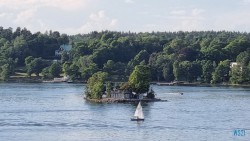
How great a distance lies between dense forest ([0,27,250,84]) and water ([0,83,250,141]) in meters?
47.6

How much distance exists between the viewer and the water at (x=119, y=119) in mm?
65812

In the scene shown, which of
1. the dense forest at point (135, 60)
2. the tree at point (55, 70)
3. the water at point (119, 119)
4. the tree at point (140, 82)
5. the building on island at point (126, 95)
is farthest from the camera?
the tree at point (55, 70)

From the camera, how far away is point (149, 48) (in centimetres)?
19562

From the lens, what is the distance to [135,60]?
176m

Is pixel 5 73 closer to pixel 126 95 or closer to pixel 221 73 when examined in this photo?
pixel 221 73

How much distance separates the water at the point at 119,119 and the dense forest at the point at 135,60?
47.6 meters

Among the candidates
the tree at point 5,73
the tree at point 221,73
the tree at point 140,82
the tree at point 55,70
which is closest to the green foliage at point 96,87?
the tree at point 140,82

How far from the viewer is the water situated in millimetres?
65812

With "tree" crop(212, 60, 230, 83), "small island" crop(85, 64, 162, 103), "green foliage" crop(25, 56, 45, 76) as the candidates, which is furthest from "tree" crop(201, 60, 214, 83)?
"small island" crop(85, 64, 162, 103)

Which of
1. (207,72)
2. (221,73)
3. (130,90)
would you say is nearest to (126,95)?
(130,90)

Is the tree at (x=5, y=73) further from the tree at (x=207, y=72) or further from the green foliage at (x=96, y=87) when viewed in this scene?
the green foliage at (x=96, y=87)

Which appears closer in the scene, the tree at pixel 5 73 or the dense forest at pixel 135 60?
the dense forest at pixel 135 60

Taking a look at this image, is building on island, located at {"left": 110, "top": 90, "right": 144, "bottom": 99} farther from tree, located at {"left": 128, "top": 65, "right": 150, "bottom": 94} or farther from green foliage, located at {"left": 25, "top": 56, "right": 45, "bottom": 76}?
green foliage, located at {"left": 25, "top": 56, "right": 45, "bottom": 76}

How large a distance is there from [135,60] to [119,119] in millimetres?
97286
